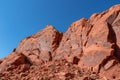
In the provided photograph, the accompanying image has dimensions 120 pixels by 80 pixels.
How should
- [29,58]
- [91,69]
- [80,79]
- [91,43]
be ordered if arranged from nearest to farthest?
[80,79], [91,69], [91,43], [29,58]

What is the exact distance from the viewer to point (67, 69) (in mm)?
37875

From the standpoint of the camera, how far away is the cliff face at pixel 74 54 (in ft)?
116

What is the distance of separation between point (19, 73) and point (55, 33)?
9.86 meters

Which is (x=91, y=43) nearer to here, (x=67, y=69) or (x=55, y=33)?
(x=67, y=69)

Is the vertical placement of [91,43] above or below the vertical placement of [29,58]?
below

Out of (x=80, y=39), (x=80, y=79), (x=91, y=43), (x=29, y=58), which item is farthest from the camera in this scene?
(x=29, y=58)

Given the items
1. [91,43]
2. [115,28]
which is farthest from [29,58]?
[115,28]

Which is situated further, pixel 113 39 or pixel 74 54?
pixel 74 54

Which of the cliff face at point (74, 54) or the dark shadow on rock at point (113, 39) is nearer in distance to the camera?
the cliff face at point (74, 54)

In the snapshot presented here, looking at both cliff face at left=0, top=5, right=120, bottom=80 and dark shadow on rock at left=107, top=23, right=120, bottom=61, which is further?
dark shadow on rock at left=107, top=23, right=120, bottom=61

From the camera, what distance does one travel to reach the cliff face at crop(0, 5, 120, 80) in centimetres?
3544

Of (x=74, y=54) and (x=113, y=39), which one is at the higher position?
(x=74, y=54)

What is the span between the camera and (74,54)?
41.1 meters

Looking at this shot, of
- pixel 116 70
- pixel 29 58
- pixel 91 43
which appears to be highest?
pixel 29 58
